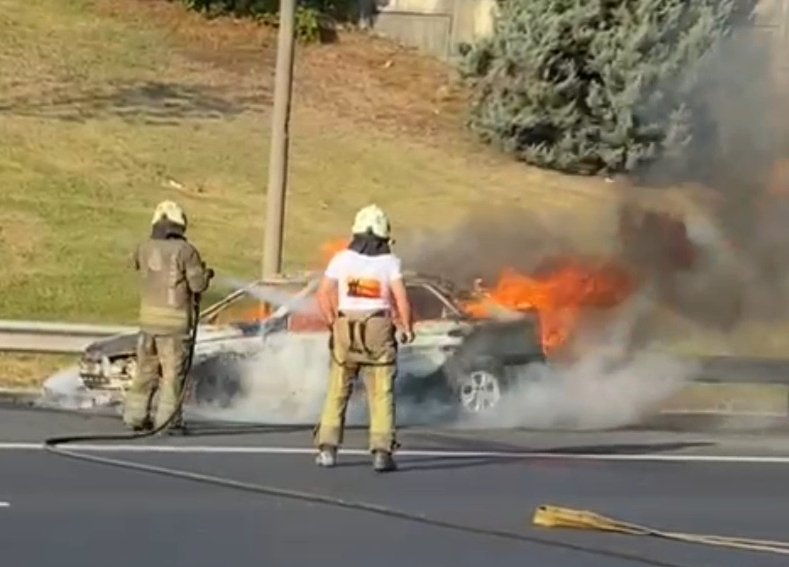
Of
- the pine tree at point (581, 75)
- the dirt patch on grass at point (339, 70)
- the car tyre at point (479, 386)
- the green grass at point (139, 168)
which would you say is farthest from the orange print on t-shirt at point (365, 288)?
the dirt patch on grass at point (339, 70)

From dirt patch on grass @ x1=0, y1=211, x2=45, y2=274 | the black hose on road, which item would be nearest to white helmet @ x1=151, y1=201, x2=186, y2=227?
the black hose on road

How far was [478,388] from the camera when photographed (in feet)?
54.6

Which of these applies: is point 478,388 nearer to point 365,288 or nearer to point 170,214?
point 170,214

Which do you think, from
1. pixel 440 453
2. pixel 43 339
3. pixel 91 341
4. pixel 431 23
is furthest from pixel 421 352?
pixel 431 23

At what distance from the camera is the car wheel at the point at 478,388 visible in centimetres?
1658

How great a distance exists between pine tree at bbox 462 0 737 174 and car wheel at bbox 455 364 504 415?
42.6 ft

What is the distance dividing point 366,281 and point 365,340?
1.31 ft

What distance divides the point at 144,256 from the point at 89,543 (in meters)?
4.65

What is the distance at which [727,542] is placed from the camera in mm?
10883

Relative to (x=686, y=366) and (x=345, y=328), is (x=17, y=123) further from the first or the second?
(x=345, y=328)

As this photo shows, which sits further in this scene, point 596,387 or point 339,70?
point 339,70

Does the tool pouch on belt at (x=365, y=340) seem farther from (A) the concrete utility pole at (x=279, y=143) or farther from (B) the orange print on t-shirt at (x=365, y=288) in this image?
(A) the concrete utility pole at (x=279, y=143)

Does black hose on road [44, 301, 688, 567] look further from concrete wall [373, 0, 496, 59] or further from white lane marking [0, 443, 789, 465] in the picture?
concrete wall [373, 0, 496, 59]

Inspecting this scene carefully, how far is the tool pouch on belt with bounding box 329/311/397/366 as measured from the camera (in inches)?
508
